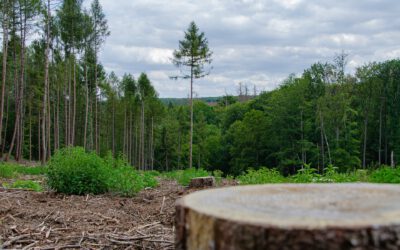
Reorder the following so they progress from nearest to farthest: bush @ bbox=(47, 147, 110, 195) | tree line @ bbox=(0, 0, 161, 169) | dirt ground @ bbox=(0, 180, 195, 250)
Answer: dirt ground @ bbox=(0, 180, 195, 250)
bush @ bbox=(47, 147, 110, 195)
tree line @ bbox=(0, 0, 161, 169)

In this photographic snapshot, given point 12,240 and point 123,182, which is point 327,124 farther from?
point 12,240

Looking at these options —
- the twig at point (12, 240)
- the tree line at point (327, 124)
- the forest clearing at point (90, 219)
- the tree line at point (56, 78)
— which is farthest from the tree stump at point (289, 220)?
the tree line at point (327, 124)

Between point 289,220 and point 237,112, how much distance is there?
56.8 m

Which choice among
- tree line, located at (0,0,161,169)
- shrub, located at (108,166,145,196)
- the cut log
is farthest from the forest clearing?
tree line, located at (0,0,161,169)

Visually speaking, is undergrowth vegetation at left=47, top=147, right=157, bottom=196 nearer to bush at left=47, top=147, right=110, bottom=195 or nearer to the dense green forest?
bush at left=47, top=147, right=110, bottom=195

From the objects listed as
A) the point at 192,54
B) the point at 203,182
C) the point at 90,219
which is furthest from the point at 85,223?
the point at 192,54

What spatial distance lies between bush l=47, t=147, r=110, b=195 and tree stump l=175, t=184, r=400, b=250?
22.9 feet

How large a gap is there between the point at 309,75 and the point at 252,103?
36.5ft

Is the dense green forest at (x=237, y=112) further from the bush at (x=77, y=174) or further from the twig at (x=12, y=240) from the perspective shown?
the twig at (x=12, y=240)

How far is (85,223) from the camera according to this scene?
587cm

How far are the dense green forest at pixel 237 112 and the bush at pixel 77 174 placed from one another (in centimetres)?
2117

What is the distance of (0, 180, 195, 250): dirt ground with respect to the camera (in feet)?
15.5

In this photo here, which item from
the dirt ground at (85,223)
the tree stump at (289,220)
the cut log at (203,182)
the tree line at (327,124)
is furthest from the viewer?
the tree line at (327,124)

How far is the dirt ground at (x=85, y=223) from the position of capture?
4.73 m
